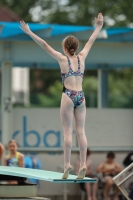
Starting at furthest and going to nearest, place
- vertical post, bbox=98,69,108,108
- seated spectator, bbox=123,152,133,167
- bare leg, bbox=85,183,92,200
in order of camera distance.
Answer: vertical post, bbox=98,69,108,108 → seated spectator, bbox=123,152,133,167 → bare leg, bbox=85,183,92,200

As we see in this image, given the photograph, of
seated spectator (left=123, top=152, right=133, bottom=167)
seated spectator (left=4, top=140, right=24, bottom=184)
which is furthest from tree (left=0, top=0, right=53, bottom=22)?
seated spectator (left=4, top=140, right=24, bottom=184)

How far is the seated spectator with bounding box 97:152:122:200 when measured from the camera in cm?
1828

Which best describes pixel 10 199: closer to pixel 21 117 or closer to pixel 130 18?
pixel 21 117

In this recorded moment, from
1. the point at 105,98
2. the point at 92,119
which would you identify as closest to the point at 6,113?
the point at 92,119

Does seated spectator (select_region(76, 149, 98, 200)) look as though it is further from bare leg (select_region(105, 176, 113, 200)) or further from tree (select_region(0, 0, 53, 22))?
tree (select_region(0, 0, 53, 22))

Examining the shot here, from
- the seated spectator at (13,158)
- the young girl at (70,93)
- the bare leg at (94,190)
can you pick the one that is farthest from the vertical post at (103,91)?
the young girl at (70,93)

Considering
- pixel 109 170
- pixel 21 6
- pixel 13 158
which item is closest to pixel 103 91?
pixel 109 170

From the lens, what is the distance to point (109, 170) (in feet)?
60.2

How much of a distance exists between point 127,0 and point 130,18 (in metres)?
1.28

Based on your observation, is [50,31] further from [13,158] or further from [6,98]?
[13,158]

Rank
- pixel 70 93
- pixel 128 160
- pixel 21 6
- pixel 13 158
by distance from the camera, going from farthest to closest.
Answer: pixel 21 6
pixel 128 160
pixel 13 158
pixel 70 93

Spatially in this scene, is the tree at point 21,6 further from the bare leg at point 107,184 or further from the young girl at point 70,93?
the young girl at point 70,93

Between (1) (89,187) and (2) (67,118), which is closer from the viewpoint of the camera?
(2) (67,118)

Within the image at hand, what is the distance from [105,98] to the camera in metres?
22.1
